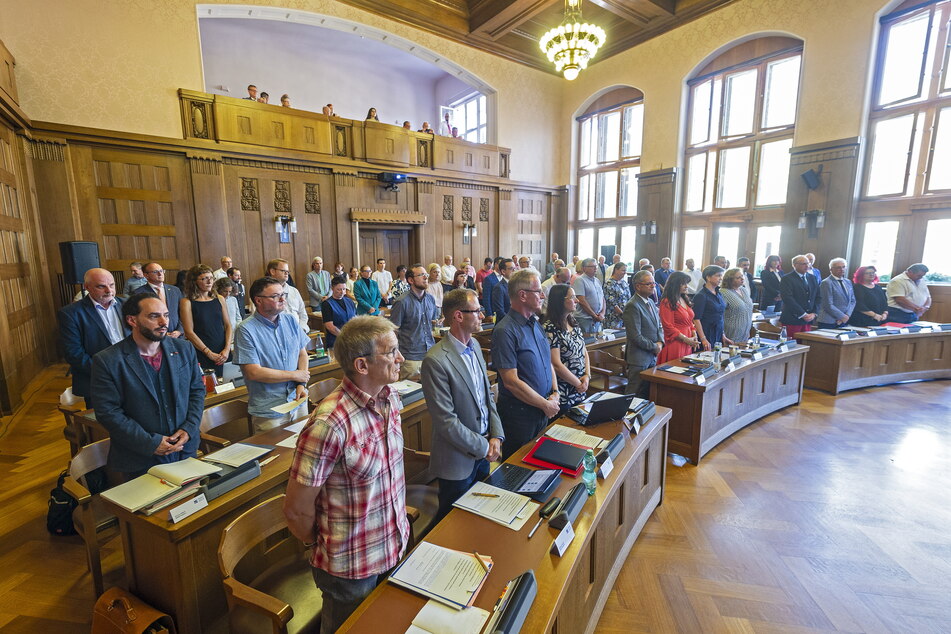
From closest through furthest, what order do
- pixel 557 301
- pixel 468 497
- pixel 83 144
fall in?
pixel 468 497
pixel 557 301
pixel 83 144

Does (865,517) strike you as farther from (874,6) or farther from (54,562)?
(874,6)

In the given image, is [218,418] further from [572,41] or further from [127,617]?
[572,41]

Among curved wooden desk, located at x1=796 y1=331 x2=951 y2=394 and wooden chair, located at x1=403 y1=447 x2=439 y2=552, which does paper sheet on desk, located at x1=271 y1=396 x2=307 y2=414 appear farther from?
curved wooden desk, located at x1=796 y1=331 x2=951 y2=394

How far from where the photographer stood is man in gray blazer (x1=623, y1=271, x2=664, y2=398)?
410cm

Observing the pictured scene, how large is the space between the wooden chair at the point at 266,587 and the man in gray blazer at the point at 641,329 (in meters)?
3.22

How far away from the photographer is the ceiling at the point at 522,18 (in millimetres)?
9391

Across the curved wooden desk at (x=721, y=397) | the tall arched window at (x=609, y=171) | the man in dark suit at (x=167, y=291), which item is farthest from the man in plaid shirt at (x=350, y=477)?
the tall arched window at (x=609, y=171)

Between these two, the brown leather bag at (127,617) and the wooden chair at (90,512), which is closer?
the brown leather bag at (127,617)

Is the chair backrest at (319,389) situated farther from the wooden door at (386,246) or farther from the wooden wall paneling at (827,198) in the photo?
the wooden wall paneling at (827,198)

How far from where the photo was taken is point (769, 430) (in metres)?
4.52

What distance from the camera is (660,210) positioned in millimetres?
10836

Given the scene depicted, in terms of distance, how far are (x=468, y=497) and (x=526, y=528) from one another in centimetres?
30

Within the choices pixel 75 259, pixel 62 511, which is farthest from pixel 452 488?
pixel 75 259

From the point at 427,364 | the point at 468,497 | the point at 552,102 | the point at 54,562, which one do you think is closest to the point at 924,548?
the point at 468,497
